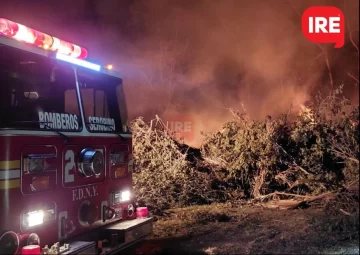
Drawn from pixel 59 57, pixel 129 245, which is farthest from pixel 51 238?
pixel 59 57

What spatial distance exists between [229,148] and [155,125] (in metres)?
1.48

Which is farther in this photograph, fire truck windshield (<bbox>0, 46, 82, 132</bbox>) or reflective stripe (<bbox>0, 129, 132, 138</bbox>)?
fire truck windshield (<bbox>0, 46, 82, 132</bbox>)

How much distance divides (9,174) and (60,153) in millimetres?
575

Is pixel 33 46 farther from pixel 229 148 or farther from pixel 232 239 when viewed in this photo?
pixel 229 148

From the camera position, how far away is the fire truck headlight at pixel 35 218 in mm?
3082

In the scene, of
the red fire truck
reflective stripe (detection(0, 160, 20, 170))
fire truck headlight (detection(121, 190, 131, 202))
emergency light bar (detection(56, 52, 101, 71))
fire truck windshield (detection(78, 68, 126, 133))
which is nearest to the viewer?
reflective stripe (detection(0, 160, 20, 170))

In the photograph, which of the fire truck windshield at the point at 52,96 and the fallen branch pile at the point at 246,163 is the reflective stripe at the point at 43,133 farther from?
the fallen branch pile at the point at 246,163

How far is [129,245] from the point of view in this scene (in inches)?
153

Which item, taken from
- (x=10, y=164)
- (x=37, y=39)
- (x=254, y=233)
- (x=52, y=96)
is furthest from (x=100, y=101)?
(x=254, y=233)

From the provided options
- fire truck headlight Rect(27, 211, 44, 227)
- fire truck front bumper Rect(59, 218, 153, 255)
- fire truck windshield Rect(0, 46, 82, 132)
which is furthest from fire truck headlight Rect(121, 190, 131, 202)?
fire truck headlight Rect(27, 211, 44, 227)

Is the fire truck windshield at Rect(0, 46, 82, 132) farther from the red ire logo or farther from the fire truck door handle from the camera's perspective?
the red ire logo

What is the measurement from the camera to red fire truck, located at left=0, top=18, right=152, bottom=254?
2.99 metres

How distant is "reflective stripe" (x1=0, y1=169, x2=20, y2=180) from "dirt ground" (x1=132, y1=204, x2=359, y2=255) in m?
1.90

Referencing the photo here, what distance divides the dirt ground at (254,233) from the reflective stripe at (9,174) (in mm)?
1904
